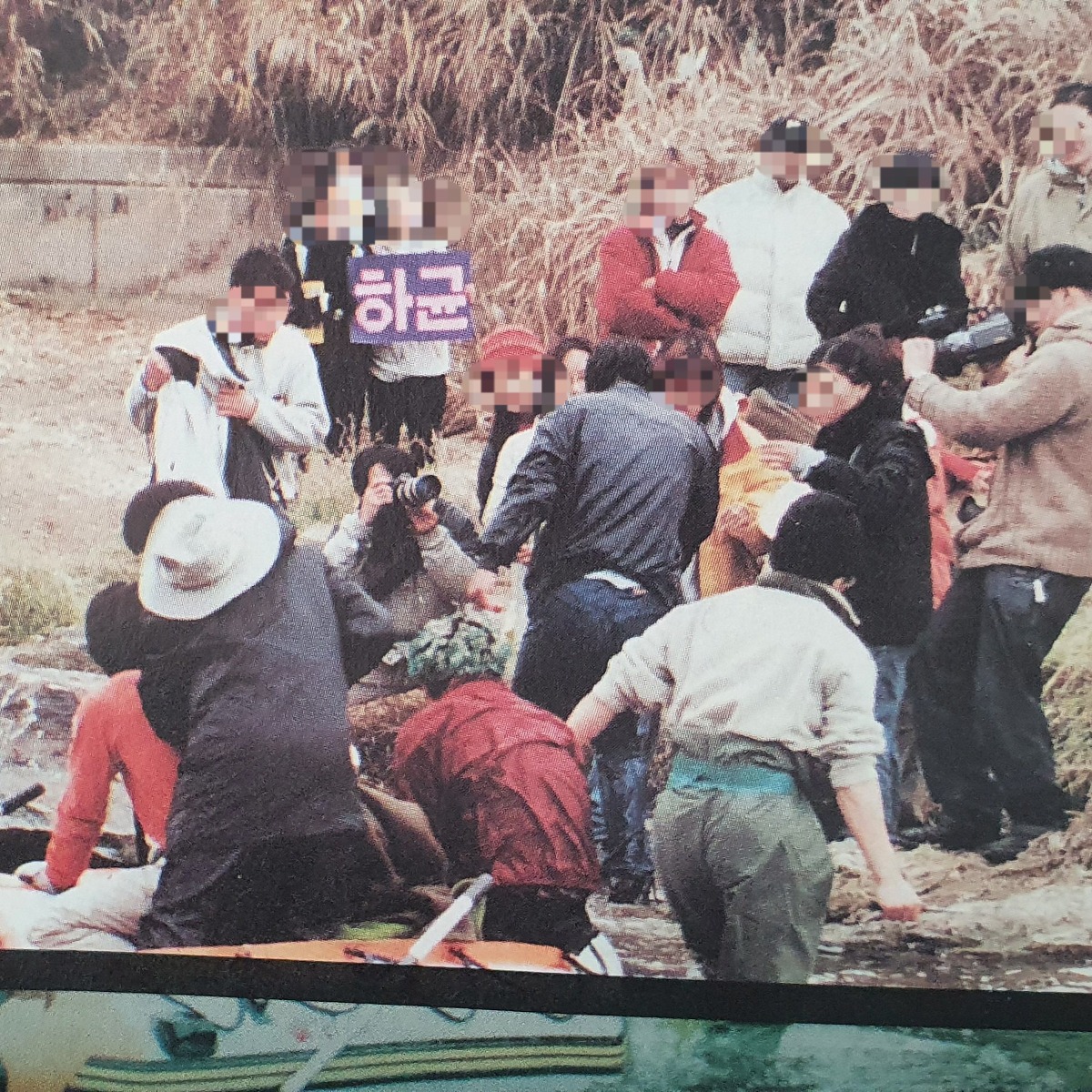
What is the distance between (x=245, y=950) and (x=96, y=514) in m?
1.35

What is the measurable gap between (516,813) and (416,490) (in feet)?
3.21

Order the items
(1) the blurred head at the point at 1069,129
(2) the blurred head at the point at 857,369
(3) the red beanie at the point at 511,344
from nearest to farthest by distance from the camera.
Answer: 1. (1) the blurred head at the point at 1069,129
2. (2) the blurred head at the point at 857,369
3. (3) the red beanie at the point at 511,344

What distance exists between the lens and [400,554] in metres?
3.92

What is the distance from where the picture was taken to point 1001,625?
378cm

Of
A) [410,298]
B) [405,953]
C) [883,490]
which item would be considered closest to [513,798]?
[405,953]

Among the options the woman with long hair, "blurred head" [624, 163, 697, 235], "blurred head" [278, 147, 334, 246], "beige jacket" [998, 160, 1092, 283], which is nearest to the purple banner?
"blurred head" [278, 147, 334, 246]

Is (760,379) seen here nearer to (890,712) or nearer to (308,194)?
(890,712)

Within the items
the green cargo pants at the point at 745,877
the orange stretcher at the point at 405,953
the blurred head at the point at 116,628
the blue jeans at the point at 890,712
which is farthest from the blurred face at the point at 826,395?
the blurred head at the point at 116,628

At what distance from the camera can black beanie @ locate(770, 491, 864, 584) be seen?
3.73 m

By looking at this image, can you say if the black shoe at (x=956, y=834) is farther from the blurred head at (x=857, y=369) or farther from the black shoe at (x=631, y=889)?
the blurred head at (x=857, y=369)

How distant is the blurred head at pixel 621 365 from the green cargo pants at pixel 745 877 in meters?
1.16

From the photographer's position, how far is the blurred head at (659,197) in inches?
151

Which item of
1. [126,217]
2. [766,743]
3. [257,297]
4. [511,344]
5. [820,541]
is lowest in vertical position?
[766,743]

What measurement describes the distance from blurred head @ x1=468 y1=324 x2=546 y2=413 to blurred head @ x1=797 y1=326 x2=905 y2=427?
0.83 metres
